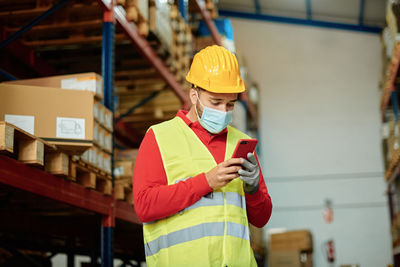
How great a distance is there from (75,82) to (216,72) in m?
2.87

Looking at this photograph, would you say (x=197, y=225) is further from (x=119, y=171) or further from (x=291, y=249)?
(x=291, y=249)

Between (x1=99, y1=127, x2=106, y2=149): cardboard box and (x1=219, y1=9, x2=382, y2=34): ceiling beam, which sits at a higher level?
(x1=219, y1=9, x2=382, y2=34): ceiling beam

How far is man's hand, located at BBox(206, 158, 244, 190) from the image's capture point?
7.50 ft

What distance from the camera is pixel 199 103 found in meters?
2.63

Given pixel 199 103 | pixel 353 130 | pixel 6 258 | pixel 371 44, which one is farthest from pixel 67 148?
pixel 371 44

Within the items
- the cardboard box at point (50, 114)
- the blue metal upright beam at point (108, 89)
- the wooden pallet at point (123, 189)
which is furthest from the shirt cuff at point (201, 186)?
the wooden pallet at point (123, 189)

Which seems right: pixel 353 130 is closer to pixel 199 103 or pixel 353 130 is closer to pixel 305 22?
pixel 305 22

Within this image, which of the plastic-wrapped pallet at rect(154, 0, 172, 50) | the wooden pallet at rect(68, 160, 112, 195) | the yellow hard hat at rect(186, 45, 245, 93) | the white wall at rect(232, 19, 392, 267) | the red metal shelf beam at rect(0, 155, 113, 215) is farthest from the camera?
the white wall at rect(232, 19, 392, 267)

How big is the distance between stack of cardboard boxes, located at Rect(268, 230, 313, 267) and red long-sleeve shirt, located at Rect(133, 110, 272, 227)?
37.8 feet

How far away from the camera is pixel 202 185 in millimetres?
2314

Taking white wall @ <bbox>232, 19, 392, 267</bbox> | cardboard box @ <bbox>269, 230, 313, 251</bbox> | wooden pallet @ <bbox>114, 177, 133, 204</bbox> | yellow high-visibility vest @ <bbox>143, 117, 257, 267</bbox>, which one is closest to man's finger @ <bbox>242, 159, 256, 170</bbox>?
yellow high-visibility vest @ <bbox>143, 117, 257, 267</bbox>

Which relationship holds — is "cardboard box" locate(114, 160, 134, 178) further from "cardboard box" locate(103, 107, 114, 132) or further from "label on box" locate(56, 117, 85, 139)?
"label on box" locate(56, 117, 85, 139)

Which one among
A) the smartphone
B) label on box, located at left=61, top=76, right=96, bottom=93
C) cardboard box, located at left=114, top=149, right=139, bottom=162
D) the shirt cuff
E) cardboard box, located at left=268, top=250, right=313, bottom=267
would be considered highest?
label on box, located at left=61, top=76, right=96, bottom=93

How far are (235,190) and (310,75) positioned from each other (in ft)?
49.5
